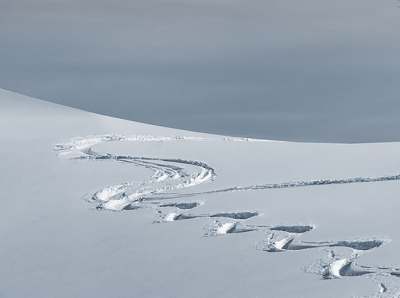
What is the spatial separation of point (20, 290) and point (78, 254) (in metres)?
0.44

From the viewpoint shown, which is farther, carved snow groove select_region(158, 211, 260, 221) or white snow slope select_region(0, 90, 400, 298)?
carved snow groove select_region(158, 211, 260, 221)

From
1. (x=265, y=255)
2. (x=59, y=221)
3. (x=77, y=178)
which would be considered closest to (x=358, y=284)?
(x=265, y=255)

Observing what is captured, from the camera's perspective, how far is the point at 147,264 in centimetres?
342

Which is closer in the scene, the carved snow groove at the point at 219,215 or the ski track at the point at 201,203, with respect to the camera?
the ski track at the point at 201,203

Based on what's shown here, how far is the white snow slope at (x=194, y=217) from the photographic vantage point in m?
3.18

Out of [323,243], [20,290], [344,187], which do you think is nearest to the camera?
[20,290]

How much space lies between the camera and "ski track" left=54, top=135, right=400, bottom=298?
3.17 metres

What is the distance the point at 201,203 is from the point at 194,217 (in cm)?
27

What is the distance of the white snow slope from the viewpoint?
3176 millimetres

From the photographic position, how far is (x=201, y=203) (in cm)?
436

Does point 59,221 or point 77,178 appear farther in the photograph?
point 77,178

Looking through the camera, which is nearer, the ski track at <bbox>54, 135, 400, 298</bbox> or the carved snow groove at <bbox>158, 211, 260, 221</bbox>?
the ski track at <bbox>54, 135, 400, 298</bbox>

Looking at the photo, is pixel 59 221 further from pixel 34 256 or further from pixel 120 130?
pixel 120 130

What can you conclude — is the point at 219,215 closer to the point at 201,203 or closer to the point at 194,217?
the point at 194,217
